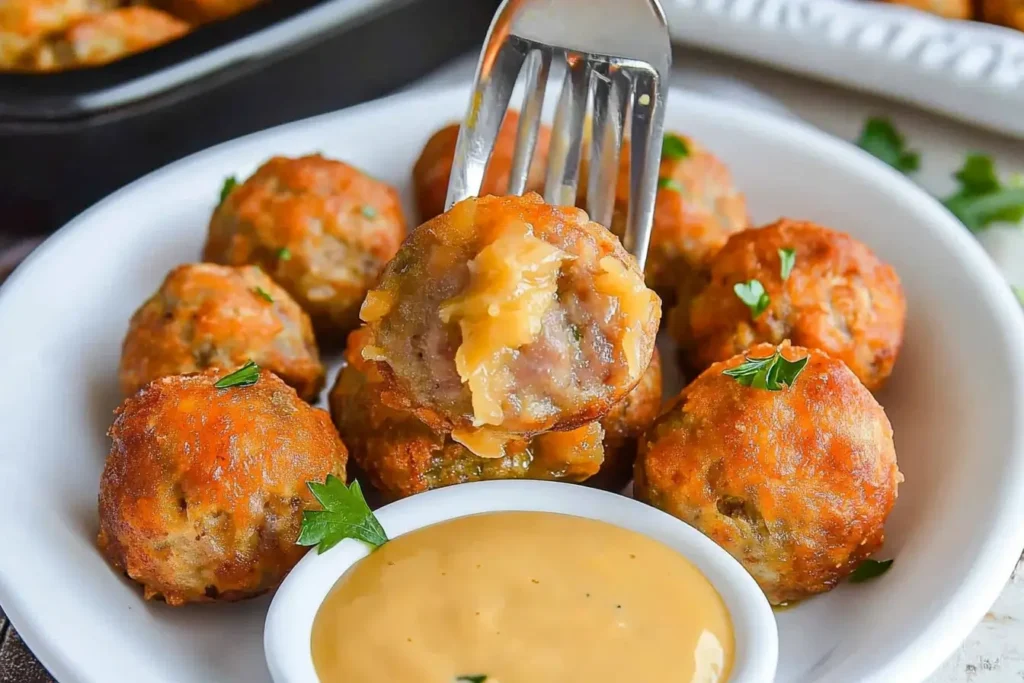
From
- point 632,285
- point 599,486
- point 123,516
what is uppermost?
point 632,285

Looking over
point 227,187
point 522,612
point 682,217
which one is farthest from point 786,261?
point 227,187

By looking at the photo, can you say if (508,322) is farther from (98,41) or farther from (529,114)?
(98,41)

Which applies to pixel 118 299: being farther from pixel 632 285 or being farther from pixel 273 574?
pixel 632 285

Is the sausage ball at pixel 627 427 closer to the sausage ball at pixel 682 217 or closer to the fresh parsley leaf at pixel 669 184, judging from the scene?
the sausage ball at pixel 682 217

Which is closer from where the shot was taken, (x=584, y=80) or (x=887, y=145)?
A: (x=584, y=80)

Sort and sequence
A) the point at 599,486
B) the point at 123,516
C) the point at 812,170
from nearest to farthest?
1. the point at 123,516
2. the point at 599,486
3. the point at 812,170

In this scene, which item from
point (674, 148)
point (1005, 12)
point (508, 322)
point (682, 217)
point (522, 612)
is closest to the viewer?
point (508, 322)

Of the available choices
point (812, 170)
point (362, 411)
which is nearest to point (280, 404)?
point (362, 411)
